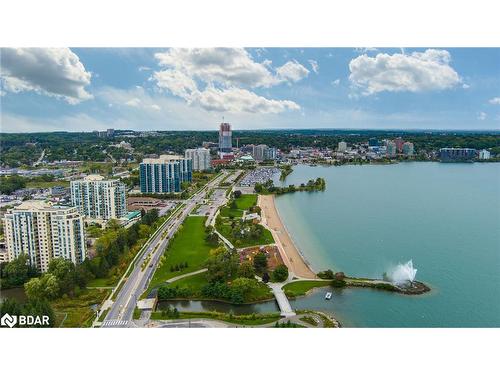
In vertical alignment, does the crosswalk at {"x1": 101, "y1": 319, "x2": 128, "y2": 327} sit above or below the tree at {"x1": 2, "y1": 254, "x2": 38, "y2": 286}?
below

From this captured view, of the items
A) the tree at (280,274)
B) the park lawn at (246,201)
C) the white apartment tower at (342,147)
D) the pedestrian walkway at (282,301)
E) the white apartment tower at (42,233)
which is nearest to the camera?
the pedestrian walkway at (282,301)

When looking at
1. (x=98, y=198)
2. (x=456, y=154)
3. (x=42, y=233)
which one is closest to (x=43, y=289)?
(x=42, y=233)

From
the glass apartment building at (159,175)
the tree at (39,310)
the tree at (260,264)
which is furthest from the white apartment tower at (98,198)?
the tree at (39,310)

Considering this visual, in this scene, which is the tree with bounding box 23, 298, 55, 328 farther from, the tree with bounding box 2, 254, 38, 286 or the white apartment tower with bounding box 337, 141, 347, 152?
the white apartment tower with bounding box 337, 141, 347, 152

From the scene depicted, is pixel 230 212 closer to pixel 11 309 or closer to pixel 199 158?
pixel 11 309

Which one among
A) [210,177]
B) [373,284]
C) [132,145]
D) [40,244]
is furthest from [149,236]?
[132,145]

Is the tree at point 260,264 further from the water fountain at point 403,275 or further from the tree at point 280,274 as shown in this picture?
the water fountain at point 403,275

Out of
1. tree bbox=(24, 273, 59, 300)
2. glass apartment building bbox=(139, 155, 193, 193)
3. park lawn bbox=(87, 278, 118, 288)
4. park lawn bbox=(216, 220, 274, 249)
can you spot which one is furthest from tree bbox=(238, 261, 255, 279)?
glass apartment building bbox=(139, 155, 193, 193)

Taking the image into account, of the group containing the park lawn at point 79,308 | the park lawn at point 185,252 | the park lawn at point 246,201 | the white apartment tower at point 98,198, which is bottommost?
the park lawn at point 79,308
